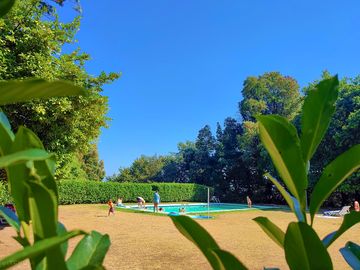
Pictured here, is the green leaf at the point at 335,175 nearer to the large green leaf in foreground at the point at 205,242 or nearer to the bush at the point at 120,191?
the large green leaf in foreground at the point at 205,242

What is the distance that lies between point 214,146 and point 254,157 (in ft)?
22.1

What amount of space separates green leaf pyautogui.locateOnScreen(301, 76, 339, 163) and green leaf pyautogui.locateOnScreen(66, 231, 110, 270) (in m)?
0.45

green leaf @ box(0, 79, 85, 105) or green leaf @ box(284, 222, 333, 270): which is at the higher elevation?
green leaf @ box(0, 79, 85, 105)

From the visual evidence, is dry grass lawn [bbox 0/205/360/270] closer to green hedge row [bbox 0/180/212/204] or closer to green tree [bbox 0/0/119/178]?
green tree [bbox 0/0/119/178]

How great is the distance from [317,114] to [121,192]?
3272 cm

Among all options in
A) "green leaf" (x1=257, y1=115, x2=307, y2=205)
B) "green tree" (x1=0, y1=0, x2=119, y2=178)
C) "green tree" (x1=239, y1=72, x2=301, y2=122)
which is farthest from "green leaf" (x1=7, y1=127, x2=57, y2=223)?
"green tree" (x1=239, y1=72, x2=301, y2=122)

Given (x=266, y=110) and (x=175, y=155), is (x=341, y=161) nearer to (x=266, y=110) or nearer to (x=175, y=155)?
(x=266, y=110)

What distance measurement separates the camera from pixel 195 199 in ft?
120

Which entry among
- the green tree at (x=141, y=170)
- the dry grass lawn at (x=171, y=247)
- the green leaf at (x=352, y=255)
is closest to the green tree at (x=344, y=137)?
the dry grass lawn at (x=171, y=247)

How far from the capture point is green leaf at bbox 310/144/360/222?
768mm

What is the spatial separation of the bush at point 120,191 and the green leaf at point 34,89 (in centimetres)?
2792

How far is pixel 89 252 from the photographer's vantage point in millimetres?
729

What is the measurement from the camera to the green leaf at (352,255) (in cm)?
90

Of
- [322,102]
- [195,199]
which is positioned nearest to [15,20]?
[322,102]
